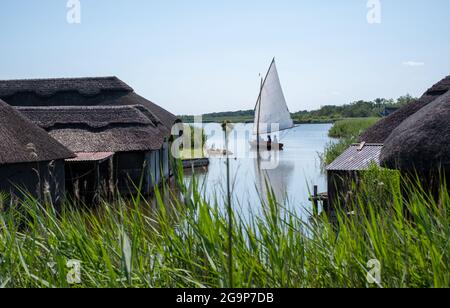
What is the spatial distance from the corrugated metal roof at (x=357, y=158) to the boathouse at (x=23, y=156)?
5501 mm

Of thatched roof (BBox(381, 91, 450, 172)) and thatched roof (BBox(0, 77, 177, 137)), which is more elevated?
Answer: thatched roof (BBox(0, 77, 177, 137))

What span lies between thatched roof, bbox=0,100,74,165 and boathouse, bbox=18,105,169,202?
7.43 ft

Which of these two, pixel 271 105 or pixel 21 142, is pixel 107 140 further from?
pixel 271 105

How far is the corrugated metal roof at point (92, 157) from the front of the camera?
15.6 metres

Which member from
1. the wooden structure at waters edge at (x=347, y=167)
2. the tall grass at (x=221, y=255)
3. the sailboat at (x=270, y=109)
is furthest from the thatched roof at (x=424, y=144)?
the sailboat at (x=270, y=109)

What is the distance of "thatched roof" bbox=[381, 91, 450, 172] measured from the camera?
5500 mm

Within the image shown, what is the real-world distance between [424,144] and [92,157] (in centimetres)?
1195

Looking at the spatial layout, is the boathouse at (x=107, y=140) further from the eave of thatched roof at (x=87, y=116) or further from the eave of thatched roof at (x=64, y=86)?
the eave of thatched roof at (x=64, y=86)

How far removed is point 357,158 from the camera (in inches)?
477

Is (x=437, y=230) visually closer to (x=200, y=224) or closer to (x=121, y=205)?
(x=200, y=224)

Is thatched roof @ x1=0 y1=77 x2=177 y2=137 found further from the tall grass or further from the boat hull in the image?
the tall grass

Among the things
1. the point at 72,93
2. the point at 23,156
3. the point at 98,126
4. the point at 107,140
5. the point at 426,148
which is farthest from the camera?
the point at 72,93

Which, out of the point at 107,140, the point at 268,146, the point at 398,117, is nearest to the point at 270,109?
the point at 268,146

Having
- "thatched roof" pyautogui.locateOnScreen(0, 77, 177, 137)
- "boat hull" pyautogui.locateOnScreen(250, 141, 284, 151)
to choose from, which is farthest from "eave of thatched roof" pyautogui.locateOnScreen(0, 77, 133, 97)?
"boat hull" pyautogui.locateOnScreen(250, 141, 284, 151)
